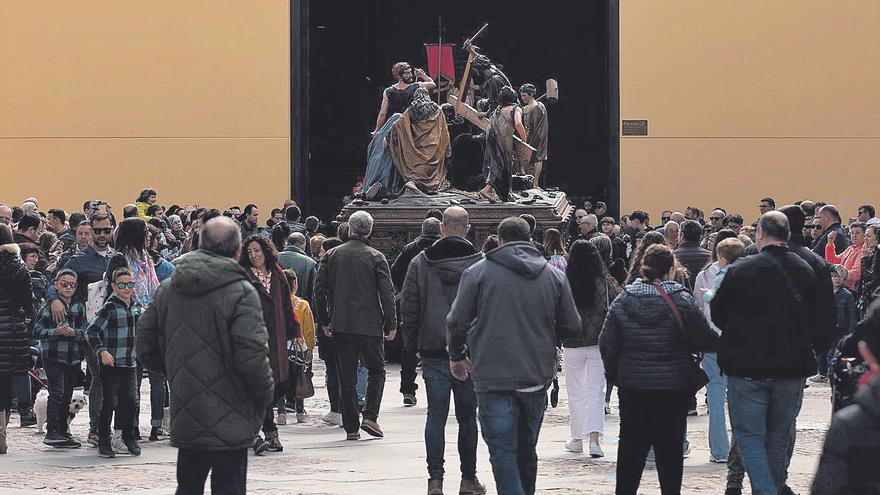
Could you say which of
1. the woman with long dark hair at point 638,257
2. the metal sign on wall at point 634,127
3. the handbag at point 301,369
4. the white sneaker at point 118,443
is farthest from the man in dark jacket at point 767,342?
the metal sign on wall at point 634,127

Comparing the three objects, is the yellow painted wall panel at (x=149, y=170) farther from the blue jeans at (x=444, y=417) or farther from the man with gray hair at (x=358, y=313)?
the blue jeans at (x=444, y=417)

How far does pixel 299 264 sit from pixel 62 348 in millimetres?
2898

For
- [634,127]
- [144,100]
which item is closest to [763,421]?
[634,127]

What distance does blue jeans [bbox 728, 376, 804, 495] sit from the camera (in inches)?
325

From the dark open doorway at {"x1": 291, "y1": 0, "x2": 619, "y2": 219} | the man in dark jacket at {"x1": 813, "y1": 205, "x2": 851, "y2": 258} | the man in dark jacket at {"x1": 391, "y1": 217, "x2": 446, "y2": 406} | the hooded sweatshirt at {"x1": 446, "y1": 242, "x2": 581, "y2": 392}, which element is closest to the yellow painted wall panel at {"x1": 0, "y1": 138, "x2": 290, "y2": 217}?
the dark open doorway at {"x1": 291, "y1": 0, "x2": 619, "y2": 219}

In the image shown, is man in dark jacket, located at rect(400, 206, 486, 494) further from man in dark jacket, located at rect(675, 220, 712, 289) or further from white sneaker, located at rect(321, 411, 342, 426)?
white sneaker, located at rect(321, 411, 342, 426)

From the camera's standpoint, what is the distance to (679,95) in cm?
2564

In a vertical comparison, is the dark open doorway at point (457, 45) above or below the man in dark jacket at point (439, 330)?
above

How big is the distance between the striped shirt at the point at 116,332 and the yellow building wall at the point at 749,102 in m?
15.7

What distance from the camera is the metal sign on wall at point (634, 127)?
25.5m

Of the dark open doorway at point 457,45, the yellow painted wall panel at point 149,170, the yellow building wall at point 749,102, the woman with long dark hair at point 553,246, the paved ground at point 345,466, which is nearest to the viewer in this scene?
the paved ground at point 345,466

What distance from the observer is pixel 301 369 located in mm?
12398

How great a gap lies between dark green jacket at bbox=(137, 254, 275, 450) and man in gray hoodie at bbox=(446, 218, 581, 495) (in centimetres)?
148

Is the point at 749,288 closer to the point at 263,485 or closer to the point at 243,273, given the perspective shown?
the point at 243,273
